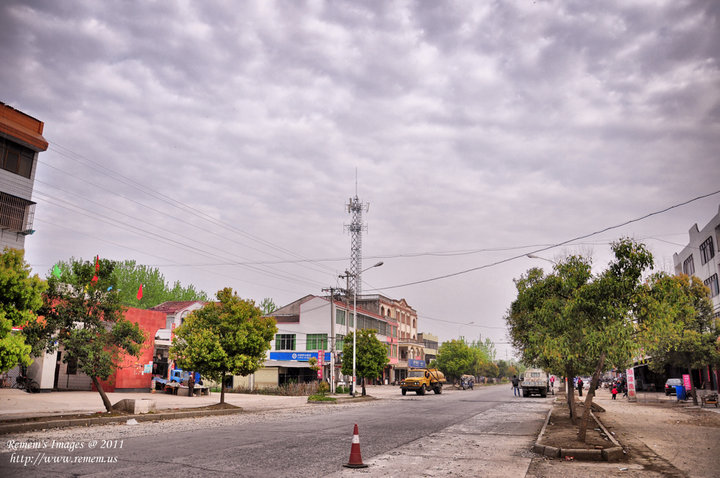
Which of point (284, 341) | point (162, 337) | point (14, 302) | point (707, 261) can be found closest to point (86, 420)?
point (14, 302)

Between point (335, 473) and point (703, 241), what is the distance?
157 ft

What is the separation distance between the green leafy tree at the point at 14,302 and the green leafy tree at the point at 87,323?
188 inches

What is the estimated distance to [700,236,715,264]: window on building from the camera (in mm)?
43000

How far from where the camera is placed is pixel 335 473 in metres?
8.92

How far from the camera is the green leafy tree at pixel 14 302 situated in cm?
1122

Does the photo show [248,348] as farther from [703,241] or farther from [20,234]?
[703,241]

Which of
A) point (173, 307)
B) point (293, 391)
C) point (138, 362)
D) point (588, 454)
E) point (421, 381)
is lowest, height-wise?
point (293, 391)

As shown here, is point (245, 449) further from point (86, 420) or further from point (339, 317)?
point (339, 317)

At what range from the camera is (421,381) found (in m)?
46.7

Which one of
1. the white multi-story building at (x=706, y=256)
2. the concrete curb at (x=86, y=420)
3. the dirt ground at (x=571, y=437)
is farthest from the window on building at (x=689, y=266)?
the concrete curb at (x=86, y=420)

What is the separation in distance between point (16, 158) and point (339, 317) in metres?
44.6

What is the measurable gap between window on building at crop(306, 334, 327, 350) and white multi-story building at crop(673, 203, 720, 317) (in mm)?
40190

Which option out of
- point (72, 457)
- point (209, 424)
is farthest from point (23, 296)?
point (209, 424)

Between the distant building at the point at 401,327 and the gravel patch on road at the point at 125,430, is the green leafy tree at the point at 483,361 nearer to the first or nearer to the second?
the distant building at the point at 401,327
